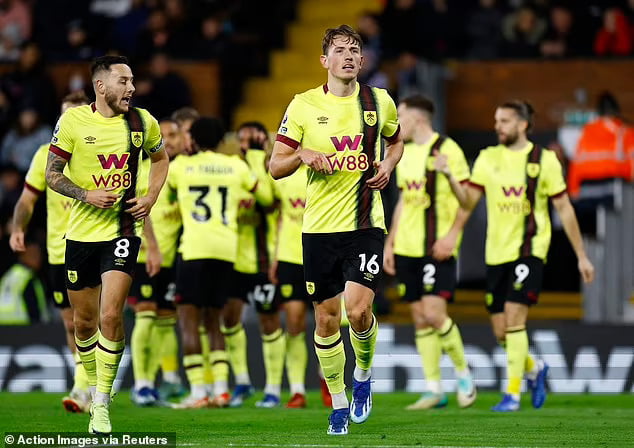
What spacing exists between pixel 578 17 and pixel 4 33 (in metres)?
8.41

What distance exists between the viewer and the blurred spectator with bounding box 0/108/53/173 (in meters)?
19.1

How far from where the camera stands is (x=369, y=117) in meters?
10.3

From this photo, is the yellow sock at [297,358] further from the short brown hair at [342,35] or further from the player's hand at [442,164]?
the short brown hair at [342,35]

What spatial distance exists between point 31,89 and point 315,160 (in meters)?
10.4

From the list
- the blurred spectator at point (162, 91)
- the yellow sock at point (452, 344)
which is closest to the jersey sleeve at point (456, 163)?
the yellow sock at point (452, 344)

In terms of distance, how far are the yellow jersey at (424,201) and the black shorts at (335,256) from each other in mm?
3245

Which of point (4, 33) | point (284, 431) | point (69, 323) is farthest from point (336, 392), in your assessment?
point (4, 33)

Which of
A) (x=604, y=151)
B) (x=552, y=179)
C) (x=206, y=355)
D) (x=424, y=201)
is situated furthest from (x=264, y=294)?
(x=604, y=151)

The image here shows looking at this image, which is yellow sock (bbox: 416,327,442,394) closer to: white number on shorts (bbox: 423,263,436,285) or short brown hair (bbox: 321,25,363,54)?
white number on shorts (bbox: 423,263,436,285)

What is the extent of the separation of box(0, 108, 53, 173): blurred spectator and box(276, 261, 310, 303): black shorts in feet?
20.8

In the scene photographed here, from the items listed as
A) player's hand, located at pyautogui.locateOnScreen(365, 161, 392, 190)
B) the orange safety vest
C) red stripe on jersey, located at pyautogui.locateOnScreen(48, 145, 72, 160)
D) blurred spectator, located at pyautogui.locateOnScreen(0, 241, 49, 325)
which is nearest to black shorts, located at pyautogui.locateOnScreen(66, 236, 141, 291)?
red stripe on jersey, located at pyautogui.locateOnScreen(48, 145, 72, 160)

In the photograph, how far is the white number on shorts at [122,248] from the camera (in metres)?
10.2

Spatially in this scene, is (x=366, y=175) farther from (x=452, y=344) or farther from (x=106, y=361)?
(x=452, y=344)

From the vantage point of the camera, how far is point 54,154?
10.3 meters
